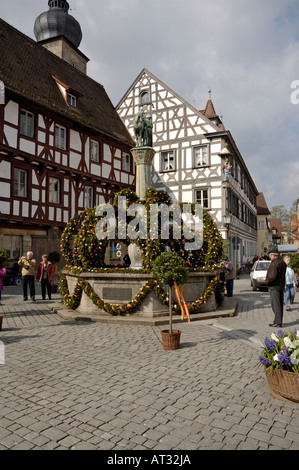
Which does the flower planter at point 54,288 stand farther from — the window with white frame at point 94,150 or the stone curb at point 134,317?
the window with white frame at point 94,150

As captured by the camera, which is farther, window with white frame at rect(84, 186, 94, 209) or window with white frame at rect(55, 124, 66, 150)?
window with white frame at rect(84, 186, 94, 209)

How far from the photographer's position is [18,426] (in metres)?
3.34

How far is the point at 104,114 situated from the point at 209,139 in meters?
8.09

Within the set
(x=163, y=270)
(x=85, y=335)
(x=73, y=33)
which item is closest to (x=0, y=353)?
(x=85, y=335)

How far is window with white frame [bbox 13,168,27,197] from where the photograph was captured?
18.5 meters

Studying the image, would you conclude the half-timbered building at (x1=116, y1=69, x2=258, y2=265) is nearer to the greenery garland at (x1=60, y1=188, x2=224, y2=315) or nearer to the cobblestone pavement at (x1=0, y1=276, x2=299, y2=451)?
the greenery garland at (x1=60, y1=188, x2=224, y2=315)

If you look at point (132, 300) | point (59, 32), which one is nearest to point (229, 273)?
point (132, 300)

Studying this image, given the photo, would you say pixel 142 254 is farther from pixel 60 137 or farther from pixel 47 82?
pixel 47 82

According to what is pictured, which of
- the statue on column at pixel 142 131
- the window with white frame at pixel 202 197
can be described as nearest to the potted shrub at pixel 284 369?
the statue on column at pixel 142 131

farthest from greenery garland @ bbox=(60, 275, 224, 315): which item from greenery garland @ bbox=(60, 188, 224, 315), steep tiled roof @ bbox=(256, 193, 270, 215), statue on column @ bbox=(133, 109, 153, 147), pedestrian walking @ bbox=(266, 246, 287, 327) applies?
steep tiled roof @ bbox=(256, 193, 270, 215)

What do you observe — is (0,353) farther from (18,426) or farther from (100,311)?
(100,311)

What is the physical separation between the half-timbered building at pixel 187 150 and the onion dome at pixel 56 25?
35.2 feet

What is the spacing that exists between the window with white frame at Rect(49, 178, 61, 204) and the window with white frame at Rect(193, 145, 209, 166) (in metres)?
10.4

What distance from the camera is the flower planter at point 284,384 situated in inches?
151
